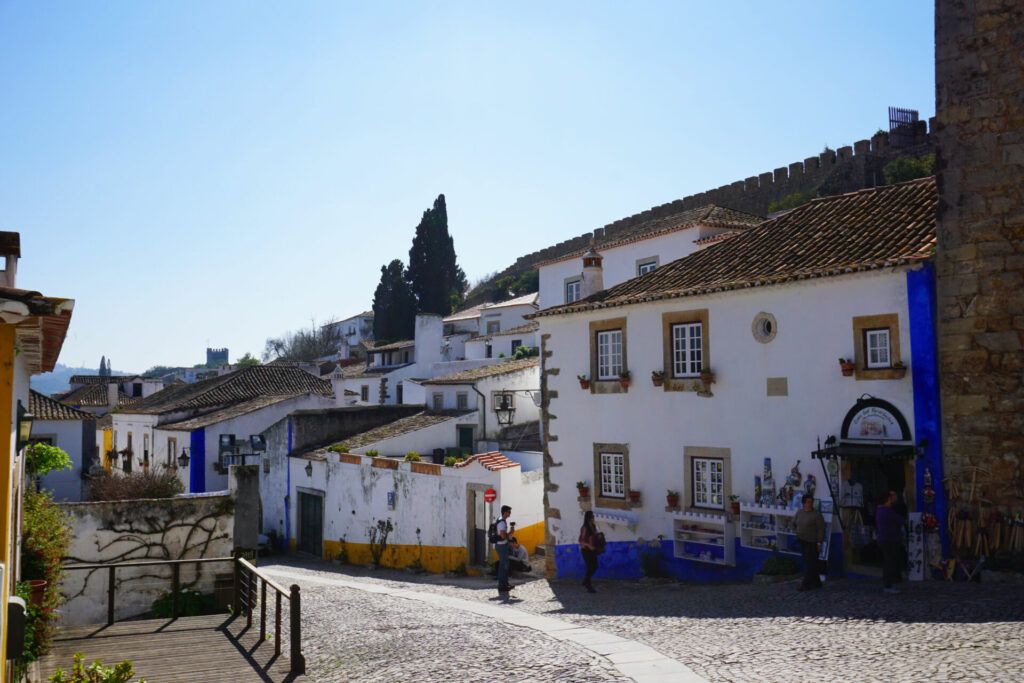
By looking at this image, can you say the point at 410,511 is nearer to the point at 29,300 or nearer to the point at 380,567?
the point at 380,567

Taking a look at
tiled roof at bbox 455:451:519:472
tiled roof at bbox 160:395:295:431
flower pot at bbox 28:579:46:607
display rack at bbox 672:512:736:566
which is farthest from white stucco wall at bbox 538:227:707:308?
flower pot at bbox 28:579:46:607

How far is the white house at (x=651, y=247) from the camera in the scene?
27.6 metres

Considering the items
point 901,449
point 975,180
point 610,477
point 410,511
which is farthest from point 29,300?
point 410,511

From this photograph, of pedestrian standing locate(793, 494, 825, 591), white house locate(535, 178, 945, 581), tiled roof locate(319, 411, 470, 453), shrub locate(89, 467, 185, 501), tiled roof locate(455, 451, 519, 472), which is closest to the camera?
pedestrian standing locate(793, 494, 825, 591)

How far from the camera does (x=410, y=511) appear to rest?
24859 mm

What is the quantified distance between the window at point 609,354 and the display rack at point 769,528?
4.22m

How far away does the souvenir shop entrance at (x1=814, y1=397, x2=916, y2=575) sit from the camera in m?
14.6

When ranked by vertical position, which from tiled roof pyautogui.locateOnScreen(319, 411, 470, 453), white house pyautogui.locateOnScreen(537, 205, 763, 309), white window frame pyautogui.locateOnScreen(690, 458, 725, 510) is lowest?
white window frame pyautogui.locateOnScreen(690, 458, 725, 510)

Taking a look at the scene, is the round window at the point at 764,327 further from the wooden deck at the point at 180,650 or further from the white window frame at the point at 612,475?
the wooden deck at the point at 180,650

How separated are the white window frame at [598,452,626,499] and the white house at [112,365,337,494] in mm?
14023

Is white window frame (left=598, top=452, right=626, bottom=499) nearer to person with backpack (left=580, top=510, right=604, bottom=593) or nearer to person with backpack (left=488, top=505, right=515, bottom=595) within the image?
person with backpack (left=580, top=510, right=604, bottom=593)

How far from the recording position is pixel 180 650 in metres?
10.8

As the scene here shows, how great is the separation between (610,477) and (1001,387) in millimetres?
8204

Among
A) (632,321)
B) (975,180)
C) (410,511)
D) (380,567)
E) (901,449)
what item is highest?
(975,180)
